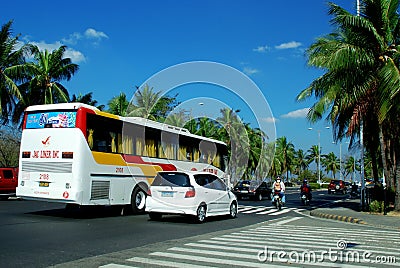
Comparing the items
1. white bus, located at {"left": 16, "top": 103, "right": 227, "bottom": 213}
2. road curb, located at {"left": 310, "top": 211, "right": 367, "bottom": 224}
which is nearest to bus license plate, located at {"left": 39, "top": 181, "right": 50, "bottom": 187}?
white bus, located at {"left": 16, "top": 103, "right": 227, "bottom": 213}

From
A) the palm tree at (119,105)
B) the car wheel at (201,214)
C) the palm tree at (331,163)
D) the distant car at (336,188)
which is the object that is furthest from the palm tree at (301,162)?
the car wheel at (201,214)

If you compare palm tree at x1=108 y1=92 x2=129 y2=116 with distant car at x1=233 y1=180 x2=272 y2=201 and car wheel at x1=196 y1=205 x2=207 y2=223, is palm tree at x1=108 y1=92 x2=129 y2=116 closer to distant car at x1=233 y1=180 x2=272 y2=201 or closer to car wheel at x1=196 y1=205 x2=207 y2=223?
distant car at x1=233 y1=180 x2=272 y2=201

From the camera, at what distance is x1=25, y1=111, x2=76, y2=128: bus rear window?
14.0 meters

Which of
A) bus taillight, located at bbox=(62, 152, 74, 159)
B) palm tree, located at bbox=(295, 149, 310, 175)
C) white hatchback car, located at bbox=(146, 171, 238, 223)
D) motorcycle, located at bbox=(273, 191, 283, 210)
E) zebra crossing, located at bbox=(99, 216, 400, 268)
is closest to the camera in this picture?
zebra crossing, located at bbox=(99, 216, 400, 268)

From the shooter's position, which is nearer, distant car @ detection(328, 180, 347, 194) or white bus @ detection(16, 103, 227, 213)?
white bus @ detection(16, 103, 227, 213)

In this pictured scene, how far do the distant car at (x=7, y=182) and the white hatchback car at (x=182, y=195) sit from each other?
13.8 m

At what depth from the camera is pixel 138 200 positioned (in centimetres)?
1723

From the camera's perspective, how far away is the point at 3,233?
1047 cm

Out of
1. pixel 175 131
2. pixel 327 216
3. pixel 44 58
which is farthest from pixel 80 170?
pixel 44 58

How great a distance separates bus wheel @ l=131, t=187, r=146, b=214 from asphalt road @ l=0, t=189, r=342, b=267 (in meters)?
0.60

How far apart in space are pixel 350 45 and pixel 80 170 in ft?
Answer: 43.4

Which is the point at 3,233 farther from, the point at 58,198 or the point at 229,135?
the point at 229,135

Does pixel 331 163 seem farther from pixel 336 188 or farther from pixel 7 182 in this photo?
pixel 7 182

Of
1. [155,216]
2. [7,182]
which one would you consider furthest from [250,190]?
[155,216]
